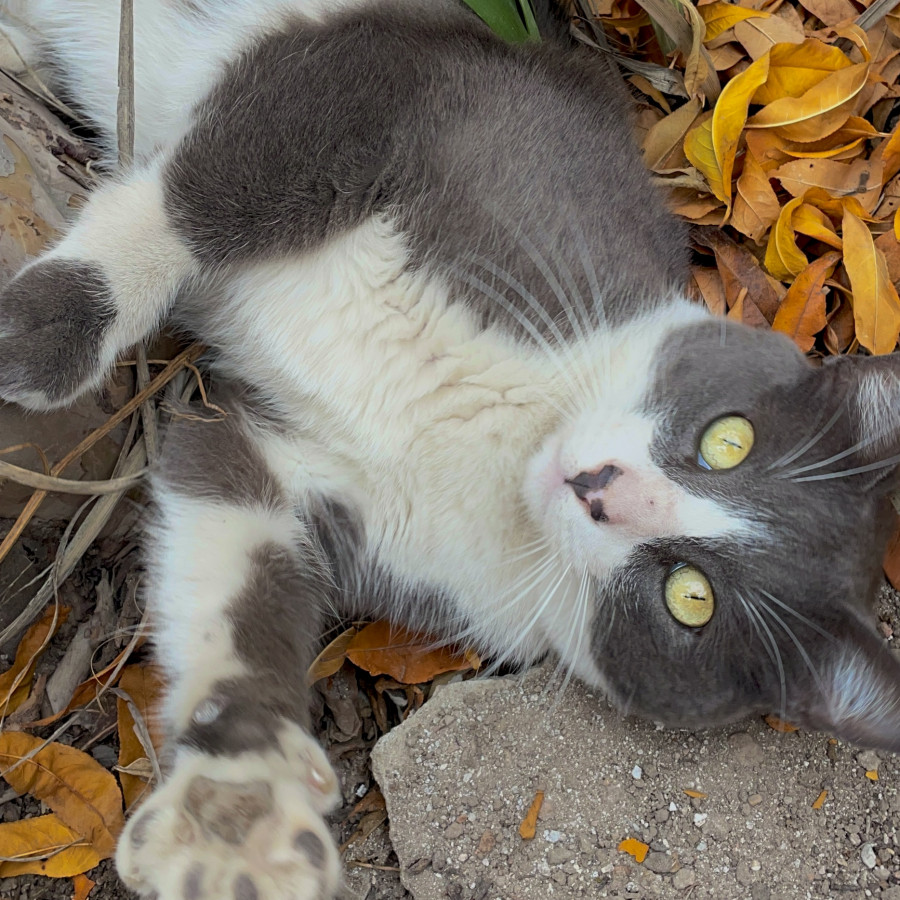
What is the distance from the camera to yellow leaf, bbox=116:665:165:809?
5.40 feet

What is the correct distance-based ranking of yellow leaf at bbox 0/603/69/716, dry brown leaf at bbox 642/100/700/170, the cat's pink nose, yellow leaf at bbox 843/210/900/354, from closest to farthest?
the cat's pink nose < yellow leaf at bbox 0/603/69/716 < yellow leaf at bbox 843/210/900/354 < dry brown leaf at bbox 642/100/700/170

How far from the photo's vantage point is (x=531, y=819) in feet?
5.43

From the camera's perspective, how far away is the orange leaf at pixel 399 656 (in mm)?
1840

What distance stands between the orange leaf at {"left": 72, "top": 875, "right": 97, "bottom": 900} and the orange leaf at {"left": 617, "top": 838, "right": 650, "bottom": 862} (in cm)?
106

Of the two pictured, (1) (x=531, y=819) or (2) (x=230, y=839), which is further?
(1) (x=531, y=819)

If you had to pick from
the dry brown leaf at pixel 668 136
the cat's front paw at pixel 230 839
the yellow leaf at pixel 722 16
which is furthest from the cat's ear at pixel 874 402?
the cat's front paw at pixel 230 839

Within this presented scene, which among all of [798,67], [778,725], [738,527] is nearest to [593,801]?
[778,725]

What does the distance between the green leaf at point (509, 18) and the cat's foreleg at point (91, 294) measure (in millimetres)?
852

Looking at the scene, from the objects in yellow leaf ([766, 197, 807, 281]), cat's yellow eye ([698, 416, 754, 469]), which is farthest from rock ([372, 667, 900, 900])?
yellow leaf ([766, 197, 807, 281])

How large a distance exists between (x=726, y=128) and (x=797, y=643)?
4.06 feet

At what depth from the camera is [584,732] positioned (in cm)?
173

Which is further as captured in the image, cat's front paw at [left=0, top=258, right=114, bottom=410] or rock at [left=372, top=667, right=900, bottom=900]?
rock at [left=372, top=667, right=900, bottom=900]

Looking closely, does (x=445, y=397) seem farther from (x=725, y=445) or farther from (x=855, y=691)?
(x=855, y=691)

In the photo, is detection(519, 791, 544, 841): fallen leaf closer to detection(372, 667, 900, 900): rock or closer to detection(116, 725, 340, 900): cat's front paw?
detection(372, 667, 900, 900): rock
